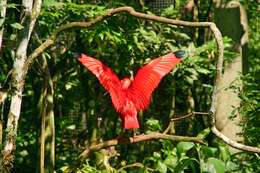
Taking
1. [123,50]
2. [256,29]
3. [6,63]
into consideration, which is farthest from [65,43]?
[256,29]

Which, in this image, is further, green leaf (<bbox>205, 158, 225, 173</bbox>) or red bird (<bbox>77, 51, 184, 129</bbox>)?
green leaf (<bbox>205, 158, 225, 173</bbox>)

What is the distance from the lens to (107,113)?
5.15 meters

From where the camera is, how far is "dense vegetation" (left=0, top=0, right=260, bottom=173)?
354cm

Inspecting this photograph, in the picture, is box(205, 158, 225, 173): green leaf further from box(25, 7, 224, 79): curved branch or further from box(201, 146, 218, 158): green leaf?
box(25, 7, 224, 79): curved branch

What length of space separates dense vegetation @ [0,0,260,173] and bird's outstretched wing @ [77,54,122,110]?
1.46 ft

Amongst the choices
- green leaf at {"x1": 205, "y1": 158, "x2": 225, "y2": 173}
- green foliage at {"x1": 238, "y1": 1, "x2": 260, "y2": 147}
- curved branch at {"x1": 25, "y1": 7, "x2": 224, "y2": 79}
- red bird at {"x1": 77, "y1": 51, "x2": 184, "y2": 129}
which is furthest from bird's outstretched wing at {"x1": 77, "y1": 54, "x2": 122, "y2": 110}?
green foliage at {"x1": 238, "y1": 1, "x2": 260, "y2": 147}

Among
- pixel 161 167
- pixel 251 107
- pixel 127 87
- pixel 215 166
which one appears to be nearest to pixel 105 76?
pixel 127 87

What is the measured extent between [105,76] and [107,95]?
7.13ft

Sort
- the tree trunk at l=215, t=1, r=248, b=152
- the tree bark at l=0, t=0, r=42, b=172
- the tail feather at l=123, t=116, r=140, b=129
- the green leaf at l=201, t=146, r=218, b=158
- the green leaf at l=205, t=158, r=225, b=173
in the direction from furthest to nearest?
1. the tree trunk at l=215, t=1, r=248, b=152
2. the green leaf at l=201, t=146, r=218, b=158
3. the green leaf at l=205, t=158, r=225, b=173
4. the tail feather at l=123, t=116, r=140, b=129
5. the tree bark at l=0, t=0, r=42, b=172

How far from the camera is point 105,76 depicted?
265 cm

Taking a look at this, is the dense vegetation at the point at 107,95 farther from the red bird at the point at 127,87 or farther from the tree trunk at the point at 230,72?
the red bird at the point at 127,87

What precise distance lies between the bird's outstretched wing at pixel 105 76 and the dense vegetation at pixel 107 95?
446mm

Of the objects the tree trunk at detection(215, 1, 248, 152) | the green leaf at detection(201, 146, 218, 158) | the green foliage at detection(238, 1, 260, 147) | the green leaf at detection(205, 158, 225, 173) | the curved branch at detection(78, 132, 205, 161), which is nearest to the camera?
the curved branch at detection(78, 132, 205, 161)

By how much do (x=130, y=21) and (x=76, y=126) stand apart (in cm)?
166
